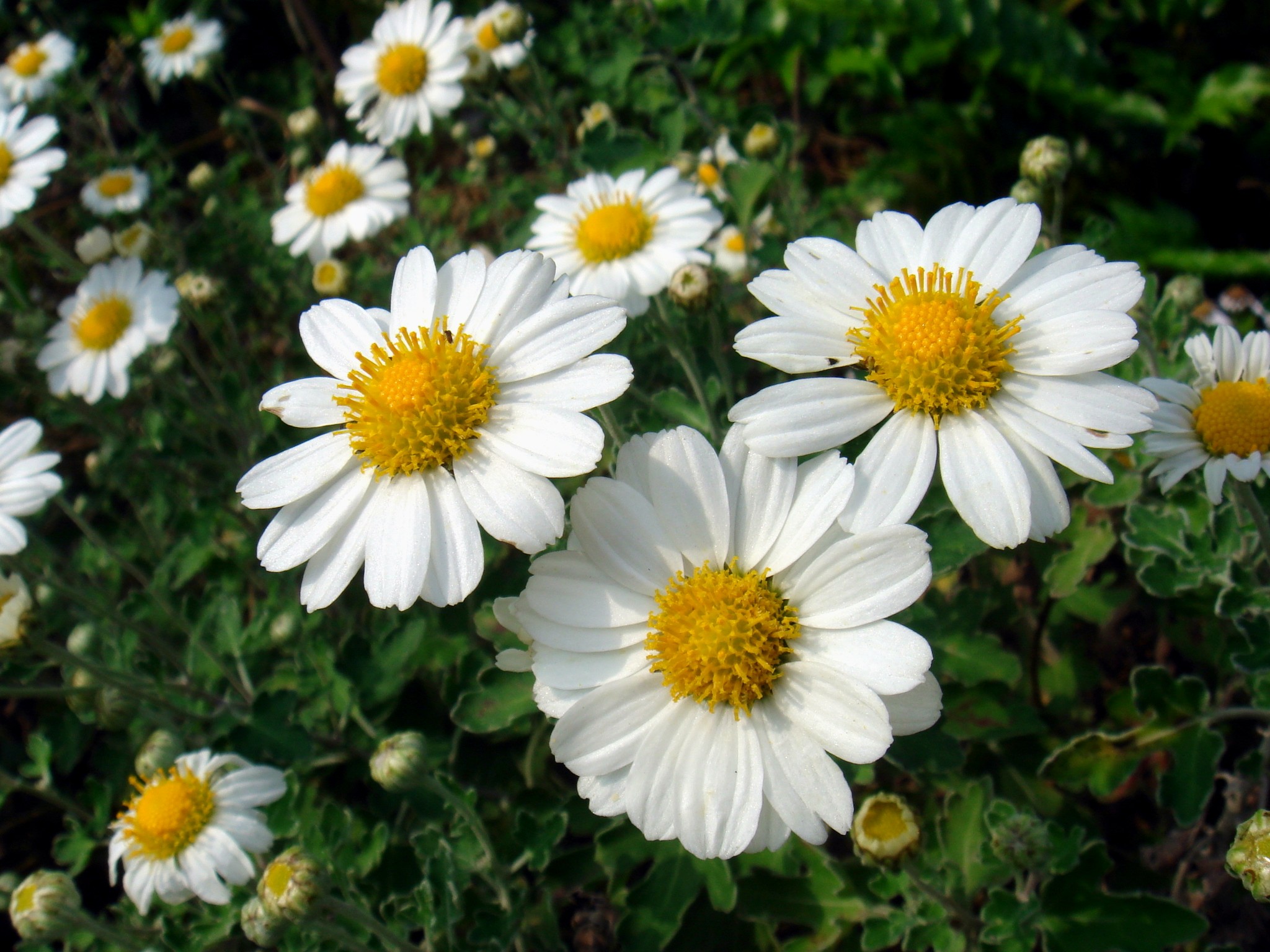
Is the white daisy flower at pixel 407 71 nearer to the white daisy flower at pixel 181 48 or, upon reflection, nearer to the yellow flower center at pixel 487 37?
the yellow flower center at pixel 487 37

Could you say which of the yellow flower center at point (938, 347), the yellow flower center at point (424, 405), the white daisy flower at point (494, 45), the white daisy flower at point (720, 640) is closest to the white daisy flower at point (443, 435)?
the yellow flower center at point (424, 405)

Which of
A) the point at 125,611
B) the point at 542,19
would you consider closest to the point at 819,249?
the point at 125,611

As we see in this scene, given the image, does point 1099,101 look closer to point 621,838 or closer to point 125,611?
point 621,838

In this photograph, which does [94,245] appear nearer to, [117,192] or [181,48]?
[117,192]

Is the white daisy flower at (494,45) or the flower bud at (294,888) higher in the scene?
the white daisy flower at (494,45)

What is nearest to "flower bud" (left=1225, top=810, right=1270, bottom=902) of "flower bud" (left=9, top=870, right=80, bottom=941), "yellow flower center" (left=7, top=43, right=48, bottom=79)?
"flower bud" (left=9, top=870, right=80, bottom=941)
